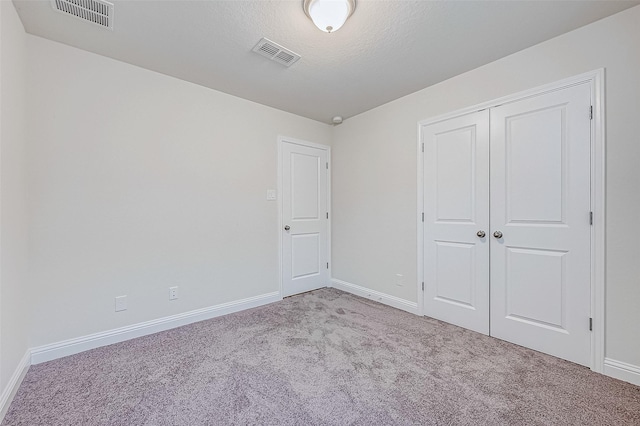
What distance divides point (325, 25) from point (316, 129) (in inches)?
83.3

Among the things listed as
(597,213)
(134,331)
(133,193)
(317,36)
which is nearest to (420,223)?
(597,213)

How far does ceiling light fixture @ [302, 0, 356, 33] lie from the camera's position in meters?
1.59

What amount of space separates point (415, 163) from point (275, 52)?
1767mm

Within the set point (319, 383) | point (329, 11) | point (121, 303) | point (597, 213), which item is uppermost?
point (329, 11)

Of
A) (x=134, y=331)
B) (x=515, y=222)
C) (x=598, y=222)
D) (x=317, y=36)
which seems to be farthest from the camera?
(x=134, y=331)

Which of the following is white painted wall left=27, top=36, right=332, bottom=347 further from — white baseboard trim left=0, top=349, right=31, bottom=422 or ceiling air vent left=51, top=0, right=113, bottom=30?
ceiling air vent left=51, top=0, right=113, bottom=30

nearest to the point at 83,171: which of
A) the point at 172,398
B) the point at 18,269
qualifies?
the point at 18,269

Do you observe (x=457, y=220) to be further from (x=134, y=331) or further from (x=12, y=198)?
(x=12, y=198)

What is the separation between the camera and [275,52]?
2162 millimetres

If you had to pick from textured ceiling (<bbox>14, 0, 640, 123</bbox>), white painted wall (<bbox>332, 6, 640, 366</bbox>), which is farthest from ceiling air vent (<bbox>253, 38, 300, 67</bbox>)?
white painted wall (<bbox>332, 6, 640, 366</bbox>)

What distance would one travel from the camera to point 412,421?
1411 millimetres

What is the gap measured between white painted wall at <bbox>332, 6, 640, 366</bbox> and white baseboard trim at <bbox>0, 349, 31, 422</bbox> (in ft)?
10.1

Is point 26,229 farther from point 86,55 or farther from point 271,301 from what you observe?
point 271,301

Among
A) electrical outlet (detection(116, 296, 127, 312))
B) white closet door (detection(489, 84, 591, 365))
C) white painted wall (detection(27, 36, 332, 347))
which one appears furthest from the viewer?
electrical outlet (detection(116, 296, 127, 312))
